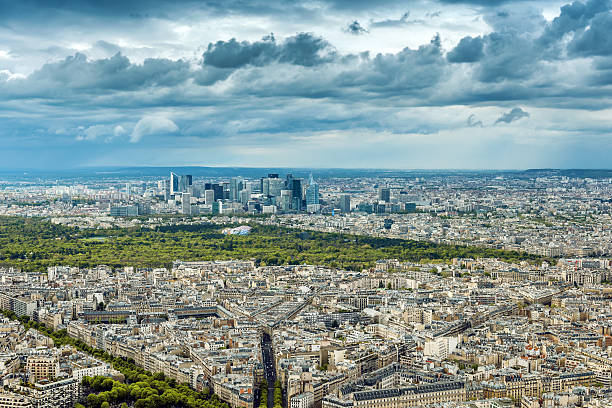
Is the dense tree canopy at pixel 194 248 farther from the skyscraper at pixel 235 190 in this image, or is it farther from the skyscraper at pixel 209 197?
the skyscraper at pixel 235 190

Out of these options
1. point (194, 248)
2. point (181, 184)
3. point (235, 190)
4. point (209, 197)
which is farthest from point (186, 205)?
point (194, 248)

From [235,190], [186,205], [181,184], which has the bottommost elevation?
[186,205]

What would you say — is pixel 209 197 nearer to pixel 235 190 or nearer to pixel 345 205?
pixel 235 190

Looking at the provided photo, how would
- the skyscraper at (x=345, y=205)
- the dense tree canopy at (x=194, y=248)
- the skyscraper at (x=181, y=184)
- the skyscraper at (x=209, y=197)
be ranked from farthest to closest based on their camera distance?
the skyscraper at (x=181, y=184) → the skyscraper at (x=209, y=197) → the skyscraper at (x=345, y=205) → the dense tree canopy at (x=194, y=248)

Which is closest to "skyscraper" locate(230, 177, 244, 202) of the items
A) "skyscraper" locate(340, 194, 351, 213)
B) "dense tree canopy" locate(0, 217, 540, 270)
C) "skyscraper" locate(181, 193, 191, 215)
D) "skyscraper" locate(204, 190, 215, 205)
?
"skyscraper" locate(204, 190, 215, 205)

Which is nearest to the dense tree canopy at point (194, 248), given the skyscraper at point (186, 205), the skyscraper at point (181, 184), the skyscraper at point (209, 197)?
the skyscraper at point (186, 205)

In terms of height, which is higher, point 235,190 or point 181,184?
point 181,184

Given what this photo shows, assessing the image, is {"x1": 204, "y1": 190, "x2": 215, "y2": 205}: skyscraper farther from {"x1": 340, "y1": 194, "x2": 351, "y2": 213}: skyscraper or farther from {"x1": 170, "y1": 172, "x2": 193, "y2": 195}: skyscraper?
{"x1": 340, "y1": 194, "x2": 351, "y2": 213}: skyscraper

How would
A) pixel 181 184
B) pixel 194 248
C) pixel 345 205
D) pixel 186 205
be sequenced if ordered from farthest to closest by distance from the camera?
pixel 181 184, pixel 345 205, pixel 186 205, pixel 194 248

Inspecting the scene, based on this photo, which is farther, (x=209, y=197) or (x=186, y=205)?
(x=209, y=197)

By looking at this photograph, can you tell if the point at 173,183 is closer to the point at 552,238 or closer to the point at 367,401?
the point at 552,238

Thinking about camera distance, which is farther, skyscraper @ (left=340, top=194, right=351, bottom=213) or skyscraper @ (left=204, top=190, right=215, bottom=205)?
skyscraper @ (left=204, top=190, right=215, bottom=205)
